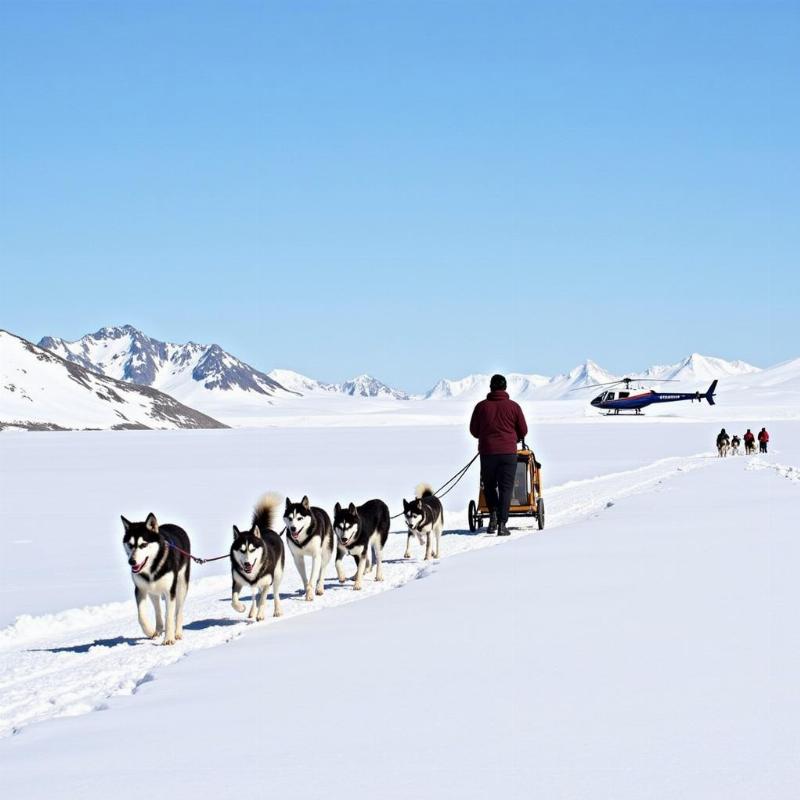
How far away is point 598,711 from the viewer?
188 inches

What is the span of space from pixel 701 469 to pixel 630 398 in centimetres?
6874

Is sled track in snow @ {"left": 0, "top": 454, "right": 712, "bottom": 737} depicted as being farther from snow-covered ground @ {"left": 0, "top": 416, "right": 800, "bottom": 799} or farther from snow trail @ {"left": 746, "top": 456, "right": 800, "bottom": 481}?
snow trail @ {"left": 746, "top": 456, "right": 800, "bottom": 481}

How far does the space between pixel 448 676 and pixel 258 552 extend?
3.40 m

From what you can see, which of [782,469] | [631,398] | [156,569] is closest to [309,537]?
[156,569]

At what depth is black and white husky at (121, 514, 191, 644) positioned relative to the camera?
26.3 ft

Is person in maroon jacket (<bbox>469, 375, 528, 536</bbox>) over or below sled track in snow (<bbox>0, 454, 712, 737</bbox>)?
over

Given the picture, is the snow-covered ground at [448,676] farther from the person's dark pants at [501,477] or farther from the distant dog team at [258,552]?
the person's dark pants at [501,477]

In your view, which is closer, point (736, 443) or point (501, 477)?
point (501, 477)

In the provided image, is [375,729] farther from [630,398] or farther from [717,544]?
[630,398]

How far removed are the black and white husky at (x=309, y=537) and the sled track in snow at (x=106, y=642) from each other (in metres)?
0.23

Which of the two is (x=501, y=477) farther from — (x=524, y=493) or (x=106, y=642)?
(x=106, y=642)

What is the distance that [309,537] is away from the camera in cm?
1020

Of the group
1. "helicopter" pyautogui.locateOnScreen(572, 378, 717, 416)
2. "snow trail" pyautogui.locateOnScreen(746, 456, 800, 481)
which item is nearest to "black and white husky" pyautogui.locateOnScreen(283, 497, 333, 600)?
"snow trail" pyautogui.locateOnScreen(746, 456, 800, 481)

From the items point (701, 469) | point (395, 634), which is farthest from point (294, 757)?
point (701, 469)
